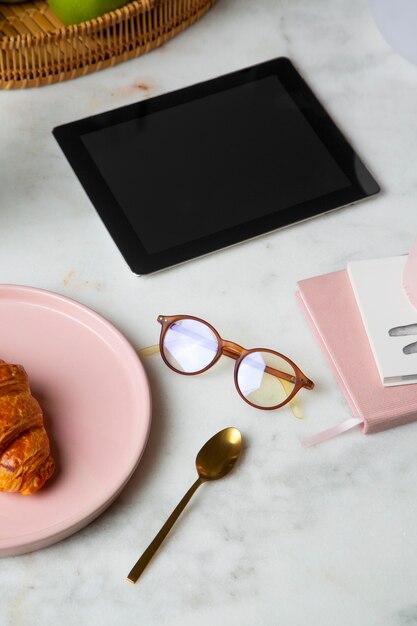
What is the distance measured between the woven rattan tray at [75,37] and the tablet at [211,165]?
0.27ft

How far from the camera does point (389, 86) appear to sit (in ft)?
3.71

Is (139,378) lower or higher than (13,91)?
lower

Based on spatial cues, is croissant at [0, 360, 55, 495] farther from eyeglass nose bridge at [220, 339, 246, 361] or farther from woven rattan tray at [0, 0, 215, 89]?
woven rattan tray at [0, 0, 215, 89]

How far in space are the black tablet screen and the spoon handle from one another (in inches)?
11.2

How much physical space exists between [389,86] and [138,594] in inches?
29.1

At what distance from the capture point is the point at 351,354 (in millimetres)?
864

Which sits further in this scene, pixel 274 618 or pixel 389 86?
pixel 389 86

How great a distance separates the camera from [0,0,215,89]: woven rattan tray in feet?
3.33

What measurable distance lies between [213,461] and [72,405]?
0.15m

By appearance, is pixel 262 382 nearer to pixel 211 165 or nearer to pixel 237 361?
pixel 237 361

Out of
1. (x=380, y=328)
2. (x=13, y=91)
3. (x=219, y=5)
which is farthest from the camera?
(x=219, y=5)

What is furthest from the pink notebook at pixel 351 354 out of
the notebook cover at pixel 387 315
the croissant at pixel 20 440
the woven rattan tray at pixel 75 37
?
the woven rattan tray at pixel 75 37

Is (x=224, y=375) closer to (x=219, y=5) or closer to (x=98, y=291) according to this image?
(x=98, y=291)


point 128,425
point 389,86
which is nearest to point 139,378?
point 128,425
